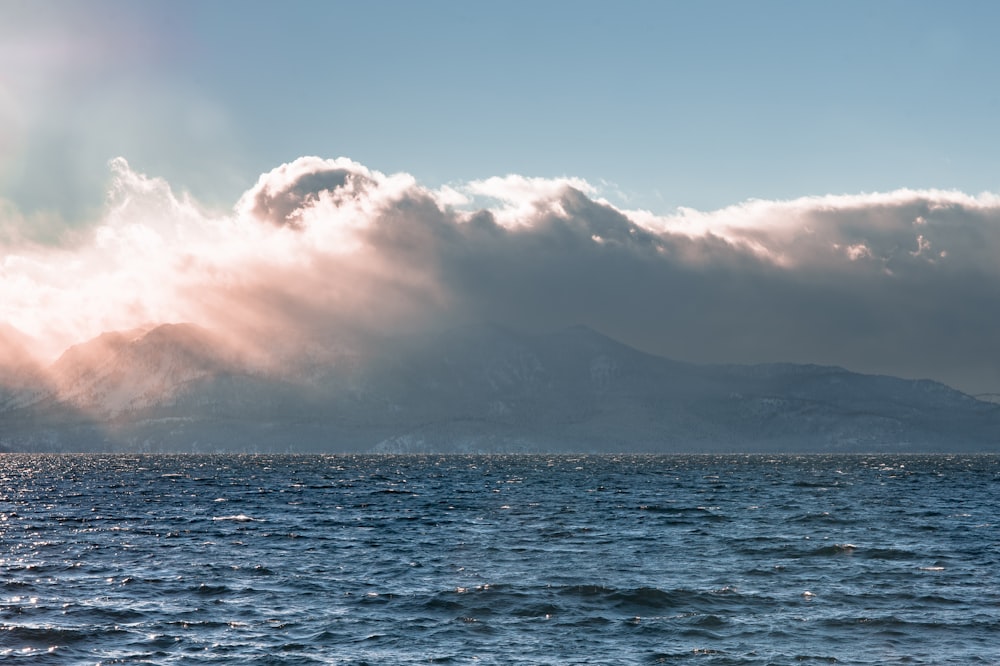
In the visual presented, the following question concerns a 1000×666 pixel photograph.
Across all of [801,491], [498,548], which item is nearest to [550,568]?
[498,548]

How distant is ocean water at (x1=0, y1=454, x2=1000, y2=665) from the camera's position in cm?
4072

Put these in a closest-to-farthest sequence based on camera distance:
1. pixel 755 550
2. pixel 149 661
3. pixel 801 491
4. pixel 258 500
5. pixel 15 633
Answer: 1. pixel 149 661
2. pixel 15 633
3. pixel 755 550
4. pixel 258 500
5. pixel 801 491

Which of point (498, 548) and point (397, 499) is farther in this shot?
point (397, 499)

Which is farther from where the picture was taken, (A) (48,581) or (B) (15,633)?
(A) (48,581)

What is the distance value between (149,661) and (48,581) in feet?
66.7

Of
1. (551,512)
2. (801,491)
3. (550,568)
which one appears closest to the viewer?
(550,568)

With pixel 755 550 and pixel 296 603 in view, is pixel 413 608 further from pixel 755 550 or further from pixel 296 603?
pixel 755 550

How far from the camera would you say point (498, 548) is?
7000cm

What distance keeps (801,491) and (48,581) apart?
366 ft

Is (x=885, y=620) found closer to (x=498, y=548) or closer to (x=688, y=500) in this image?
(x=498, y=548)

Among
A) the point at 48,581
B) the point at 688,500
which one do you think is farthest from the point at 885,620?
the point at 688,500

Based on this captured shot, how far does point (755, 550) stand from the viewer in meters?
69.1

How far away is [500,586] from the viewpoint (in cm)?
5384

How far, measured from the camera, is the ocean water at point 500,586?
4072 centimetres
